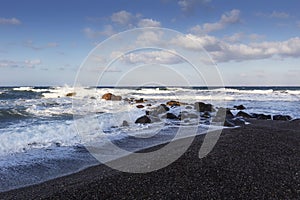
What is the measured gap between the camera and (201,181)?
4.05 meters

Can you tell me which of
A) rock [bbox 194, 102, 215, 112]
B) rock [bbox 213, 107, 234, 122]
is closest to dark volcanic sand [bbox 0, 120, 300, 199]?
rock [bbox 213, 107, 234, 122]

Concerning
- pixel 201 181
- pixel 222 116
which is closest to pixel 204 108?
pixel 222 116

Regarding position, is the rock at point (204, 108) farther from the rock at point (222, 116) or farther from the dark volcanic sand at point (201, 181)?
the dark volcanic sand at point (201, 181)

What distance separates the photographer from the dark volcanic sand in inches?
147

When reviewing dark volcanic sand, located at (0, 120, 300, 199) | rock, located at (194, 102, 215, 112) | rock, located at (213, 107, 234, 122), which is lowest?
rock, located at (213, 107, 234, 122)

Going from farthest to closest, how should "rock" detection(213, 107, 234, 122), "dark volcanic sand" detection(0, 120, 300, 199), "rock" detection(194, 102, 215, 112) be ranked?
"rock" detection(194, 102, 215, 112) < "rock" detection(213, 107, 234, 122) < "dark volcanic sand" detection(0, 120, 300, 199)

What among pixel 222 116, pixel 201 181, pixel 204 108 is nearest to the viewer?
pixel 201 181

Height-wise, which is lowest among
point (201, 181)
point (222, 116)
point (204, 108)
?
point (222, 116)

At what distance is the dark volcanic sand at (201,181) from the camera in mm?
3736

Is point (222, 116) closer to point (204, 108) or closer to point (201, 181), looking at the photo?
point (204, 108)

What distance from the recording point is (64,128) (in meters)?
10.8

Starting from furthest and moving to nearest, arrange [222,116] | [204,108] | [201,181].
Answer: [204,108], [222,116], [201,181]

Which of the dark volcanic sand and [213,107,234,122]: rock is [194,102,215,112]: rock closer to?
[213,107,234,122]: rock

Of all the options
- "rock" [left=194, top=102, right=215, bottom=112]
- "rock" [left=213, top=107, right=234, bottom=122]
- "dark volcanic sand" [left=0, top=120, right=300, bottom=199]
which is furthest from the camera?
"rock" [left=194, top=102, right=215, bottom=112]
